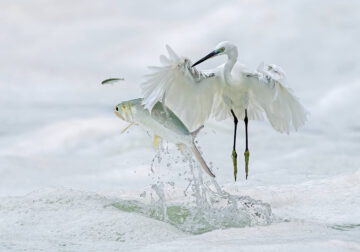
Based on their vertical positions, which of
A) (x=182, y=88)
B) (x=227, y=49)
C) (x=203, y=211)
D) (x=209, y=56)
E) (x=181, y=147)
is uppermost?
(x=227, y=49)

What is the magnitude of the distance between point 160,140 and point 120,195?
6.99 feet

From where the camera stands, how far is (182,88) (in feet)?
19.1

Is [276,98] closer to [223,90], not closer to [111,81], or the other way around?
[223,90]

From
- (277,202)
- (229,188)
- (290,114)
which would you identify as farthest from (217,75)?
(229,188)

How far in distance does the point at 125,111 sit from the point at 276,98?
5.60 feet

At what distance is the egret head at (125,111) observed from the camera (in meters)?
4.95

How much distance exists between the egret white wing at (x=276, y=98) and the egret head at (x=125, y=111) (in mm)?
1493

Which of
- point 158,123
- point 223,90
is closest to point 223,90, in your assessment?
→ point 223,90

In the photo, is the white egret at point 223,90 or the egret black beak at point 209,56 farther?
the egret black beak at point 209,56

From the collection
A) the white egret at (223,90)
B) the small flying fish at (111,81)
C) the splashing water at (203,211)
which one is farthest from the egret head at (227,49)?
the small flying fish at (111,81)

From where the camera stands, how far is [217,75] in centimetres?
612

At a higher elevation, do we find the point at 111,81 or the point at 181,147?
the point at 111,81

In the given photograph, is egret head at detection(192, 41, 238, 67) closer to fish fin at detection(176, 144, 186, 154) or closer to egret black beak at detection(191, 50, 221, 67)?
egret black beak at detection(191, 50, 221, 67)

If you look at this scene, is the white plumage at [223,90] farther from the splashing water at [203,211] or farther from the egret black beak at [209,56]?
the splashing water at [203,211]
